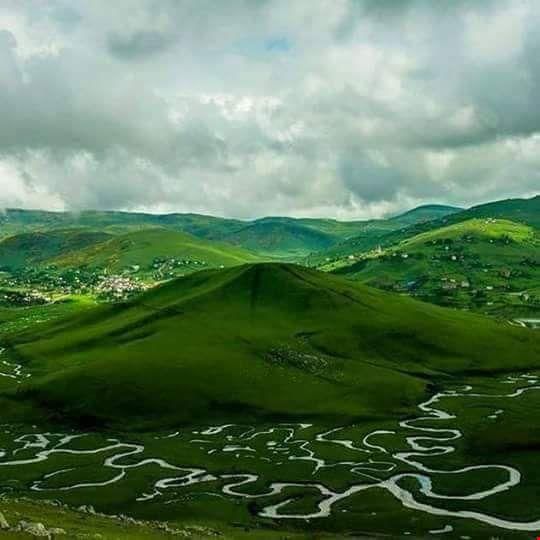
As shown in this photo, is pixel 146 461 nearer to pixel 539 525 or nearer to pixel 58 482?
pixel 58 482

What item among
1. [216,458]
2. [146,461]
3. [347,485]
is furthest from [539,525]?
[146,461]

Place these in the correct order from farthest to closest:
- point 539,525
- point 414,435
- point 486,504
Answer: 1. point 414,435
2. point 486,504
3. point 539,525

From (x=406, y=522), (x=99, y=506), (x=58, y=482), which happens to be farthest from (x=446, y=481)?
(x=58, y=482)

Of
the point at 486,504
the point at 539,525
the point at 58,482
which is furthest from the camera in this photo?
the point at 58,482

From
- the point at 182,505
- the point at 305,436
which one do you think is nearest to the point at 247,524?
the point at 182,505

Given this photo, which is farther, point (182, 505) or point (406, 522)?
point (182, 505)

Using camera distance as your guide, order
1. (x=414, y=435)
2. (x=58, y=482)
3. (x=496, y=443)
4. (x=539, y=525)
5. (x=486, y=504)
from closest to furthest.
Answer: (x=539, y=525) → (x=486, y=504) → (x=58, y=482) → (x=496, y=443) → (x=414, y=435)

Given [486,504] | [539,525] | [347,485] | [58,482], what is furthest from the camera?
[58,482]

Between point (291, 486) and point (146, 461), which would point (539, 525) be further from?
point (146, 461)

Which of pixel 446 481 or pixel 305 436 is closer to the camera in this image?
pixel 446 481
